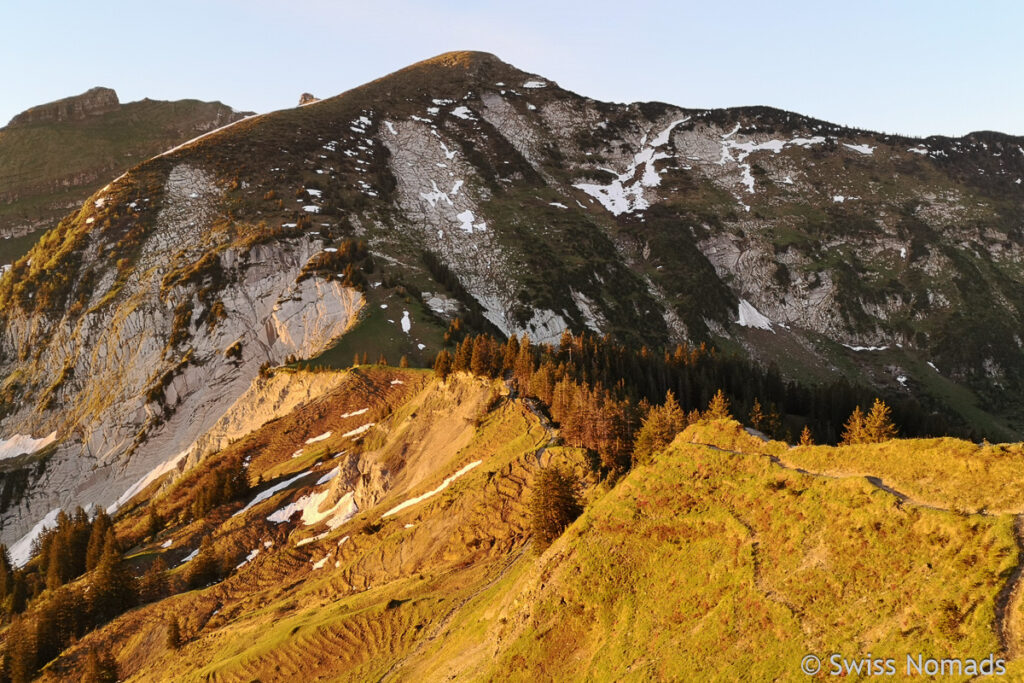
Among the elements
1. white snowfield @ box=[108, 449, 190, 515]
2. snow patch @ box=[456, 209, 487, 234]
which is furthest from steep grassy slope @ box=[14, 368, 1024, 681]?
snow patch @ box=[456, 209, 487, 234]

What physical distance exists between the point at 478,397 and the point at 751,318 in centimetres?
12192

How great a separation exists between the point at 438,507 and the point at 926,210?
206261 mm

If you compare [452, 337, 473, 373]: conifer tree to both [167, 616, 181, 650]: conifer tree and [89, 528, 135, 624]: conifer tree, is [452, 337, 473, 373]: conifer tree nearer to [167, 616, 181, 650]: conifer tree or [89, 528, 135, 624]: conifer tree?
[167, 616, 181, 650]: conifer tree

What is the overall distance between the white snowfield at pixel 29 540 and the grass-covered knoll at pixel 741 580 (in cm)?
9629

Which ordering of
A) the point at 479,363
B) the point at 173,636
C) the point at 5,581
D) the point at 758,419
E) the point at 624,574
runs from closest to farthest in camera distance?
the point at 624,574
the point at 173,636
the point at 758,419
the point at 479,363
the point at 5,581

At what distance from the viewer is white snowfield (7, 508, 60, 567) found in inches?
3602

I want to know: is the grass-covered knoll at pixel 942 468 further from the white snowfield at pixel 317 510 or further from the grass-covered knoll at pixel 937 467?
the white snowfield at pixel 317 510

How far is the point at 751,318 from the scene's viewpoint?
160 m

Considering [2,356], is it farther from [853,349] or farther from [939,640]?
[853,349]

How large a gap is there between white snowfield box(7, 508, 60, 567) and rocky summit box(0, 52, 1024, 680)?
494mm

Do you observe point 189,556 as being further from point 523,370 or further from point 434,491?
point 523,370

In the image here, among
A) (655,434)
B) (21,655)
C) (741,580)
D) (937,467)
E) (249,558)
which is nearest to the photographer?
(741,580)

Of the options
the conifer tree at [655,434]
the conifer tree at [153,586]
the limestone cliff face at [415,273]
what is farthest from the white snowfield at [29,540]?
the conifer tree at [655,434]

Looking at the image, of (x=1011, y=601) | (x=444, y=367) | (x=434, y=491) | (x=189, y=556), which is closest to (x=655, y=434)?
(x=434, y=491)
